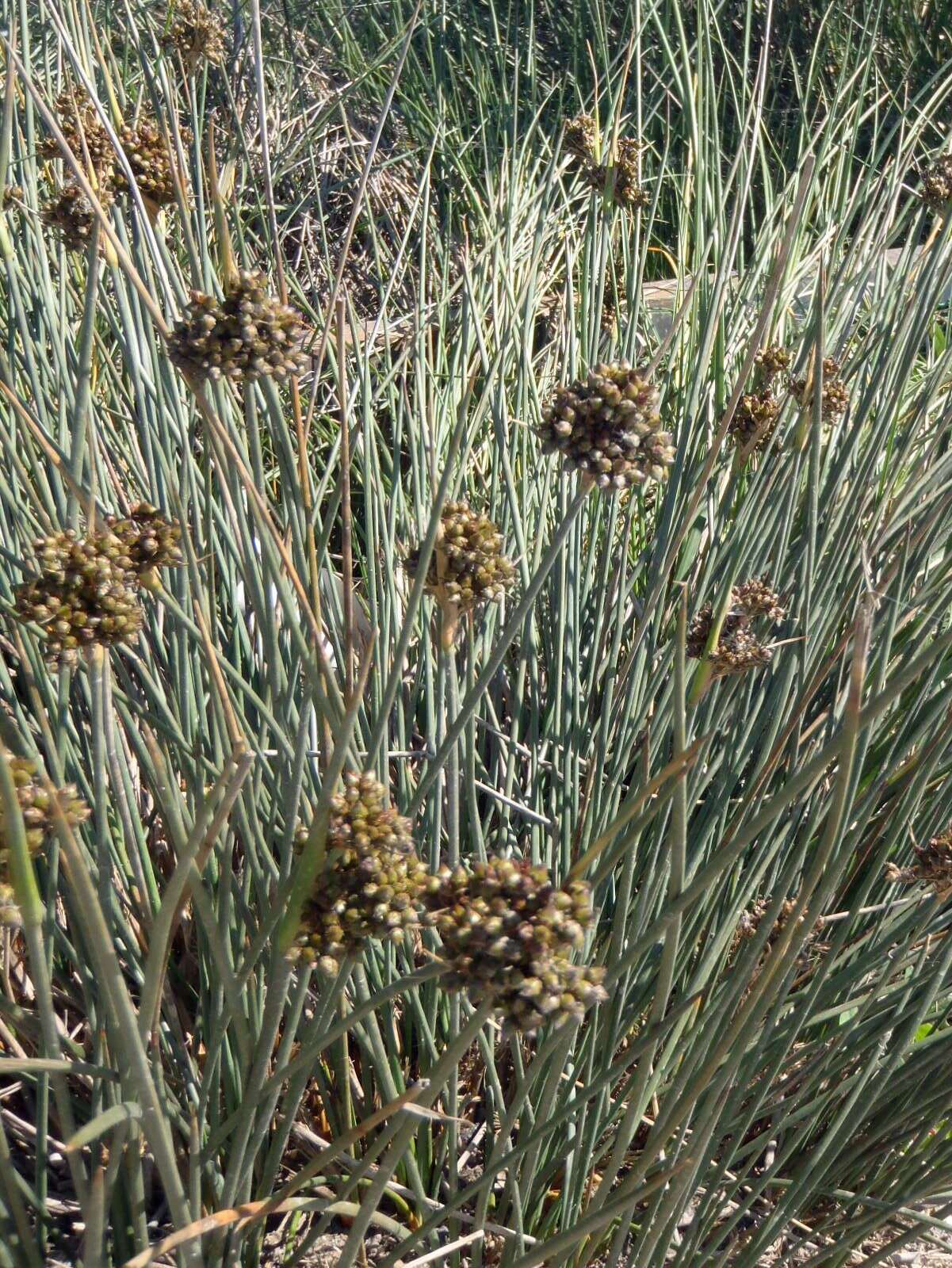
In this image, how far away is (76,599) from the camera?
0.72 metres

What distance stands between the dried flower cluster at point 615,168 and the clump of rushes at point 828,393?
36 centimetres

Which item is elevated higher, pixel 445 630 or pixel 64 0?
pixel 64 0

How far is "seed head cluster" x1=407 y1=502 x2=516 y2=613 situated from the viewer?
860 mm

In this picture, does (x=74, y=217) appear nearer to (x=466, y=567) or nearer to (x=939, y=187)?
(x=466, y=567)

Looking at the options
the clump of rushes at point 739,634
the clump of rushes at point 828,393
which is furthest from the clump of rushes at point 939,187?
the clump of rushes at point 739,634

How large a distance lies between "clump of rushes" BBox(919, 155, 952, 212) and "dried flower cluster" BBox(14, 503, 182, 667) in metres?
1.15

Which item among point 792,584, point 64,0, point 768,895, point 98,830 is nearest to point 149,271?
point 64,0

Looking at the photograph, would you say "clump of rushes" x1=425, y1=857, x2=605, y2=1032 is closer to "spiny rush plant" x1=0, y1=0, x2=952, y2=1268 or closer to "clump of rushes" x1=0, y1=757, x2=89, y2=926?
"spiny rush plant" x1=0, y1=0, x2=952, y2=1268

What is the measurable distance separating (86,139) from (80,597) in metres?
0.64

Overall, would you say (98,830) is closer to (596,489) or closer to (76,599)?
(76,599)

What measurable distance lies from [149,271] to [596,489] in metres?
0.64

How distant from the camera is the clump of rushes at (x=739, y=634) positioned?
92cm

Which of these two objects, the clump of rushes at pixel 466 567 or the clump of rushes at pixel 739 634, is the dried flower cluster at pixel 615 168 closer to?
the clump of rushes at pixel 739 634

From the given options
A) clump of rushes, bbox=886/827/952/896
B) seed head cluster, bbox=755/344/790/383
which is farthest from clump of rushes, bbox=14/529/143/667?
seed head cluster, bbox=755/344/790/383
